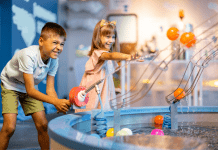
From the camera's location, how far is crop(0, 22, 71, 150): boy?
1.22m

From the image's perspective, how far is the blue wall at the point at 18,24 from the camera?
2.90 meters

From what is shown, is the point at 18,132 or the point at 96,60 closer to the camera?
the point at 96,60

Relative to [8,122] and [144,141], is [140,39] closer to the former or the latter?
[8,122]

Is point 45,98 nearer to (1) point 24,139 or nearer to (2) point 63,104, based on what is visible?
(2) point 63,104

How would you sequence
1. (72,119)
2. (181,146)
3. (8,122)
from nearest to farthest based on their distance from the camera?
(181,146) < (72,119) < (8,122)

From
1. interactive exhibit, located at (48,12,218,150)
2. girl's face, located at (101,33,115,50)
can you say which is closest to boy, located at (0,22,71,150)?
interactive exhibit, located at (48,12,218,150)

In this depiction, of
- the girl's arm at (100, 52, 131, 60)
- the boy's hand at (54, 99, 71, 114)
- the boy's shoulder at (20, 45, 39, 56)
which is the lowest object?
the boy's hand at (54, 99, 71, 114)

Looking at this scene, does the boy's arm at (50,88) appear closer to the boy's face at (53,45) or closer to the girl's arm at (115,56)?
the boy's face at (53,45)

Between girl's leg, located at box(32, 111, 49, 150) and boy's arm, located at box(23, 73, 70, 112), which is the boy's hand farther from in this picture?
girl's leg, located at box(32, 111, 49, 150)

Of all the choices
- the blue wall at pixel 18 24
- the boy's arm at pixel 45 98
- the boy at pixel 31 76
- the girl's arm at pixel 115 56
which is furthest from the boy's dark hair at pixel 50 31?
the blue wall at pixel 18 24

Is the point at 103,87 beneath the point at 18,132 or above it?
above

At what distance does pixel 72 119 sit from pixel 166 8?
3.50 meters

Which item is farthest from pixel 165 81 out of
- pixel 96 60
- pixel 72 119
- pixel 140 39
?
pixel 72 119

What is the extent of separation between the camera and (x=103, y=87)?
65.2 inches
